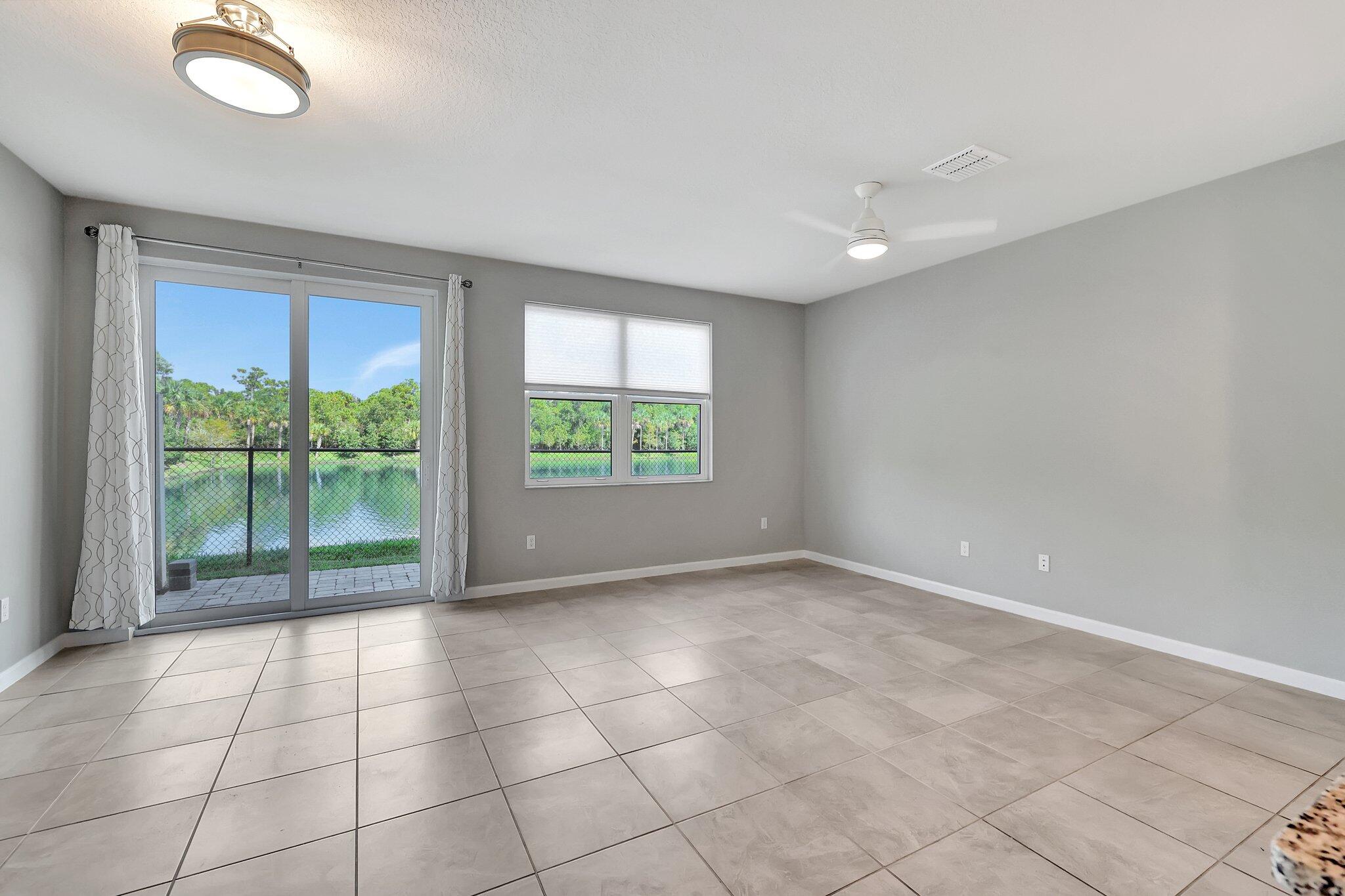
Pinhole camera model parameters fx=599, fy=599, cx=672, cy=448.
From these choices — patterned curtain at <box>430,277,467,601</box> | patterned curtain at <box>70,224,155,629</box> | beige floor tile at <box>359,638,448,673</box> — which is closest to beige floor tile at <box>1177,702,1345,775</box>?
beige floor tile at <box>359,638,448,673</box>

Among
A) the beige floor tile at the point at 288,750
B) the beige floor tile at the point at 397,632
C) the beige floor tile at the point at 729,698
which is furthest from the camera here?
the beige floor tile at the point at 397,632

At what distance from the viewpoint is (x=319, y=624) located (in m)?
4.05

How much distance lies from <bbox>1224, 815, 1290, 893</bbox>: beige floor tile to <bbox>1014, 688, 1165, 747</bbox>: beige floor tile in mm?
536

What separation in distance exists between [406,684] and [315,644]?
3.35 ft

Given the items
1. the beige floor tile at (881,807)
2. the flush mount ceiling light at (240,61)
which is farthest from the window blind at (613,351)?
the beige floor tile at (881,807)

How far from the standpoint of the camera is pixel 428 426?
4641mm

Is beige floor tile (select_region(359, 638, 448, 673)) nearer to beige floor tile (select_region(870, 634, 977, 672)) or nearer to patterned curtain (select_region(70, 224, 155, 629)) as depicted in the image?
patterned curtain (select_region(70, 224, 155, 629))

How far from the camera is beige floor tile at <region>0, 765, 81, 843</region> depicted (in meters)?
1.91

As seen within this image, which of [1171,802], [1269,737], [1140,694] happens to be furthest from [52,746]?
[1269,737]

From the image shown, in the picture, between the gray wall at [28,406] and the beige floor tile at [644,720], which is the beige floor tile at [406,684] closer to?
the beige floor tile at [644,720]

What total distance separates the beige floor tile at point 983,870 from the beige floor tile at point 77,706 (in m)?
3.33

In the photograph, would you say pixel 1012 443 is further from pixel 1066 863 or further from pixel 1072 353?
pixel 1066 863

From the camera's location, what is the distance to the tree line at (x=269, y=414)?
3.95m

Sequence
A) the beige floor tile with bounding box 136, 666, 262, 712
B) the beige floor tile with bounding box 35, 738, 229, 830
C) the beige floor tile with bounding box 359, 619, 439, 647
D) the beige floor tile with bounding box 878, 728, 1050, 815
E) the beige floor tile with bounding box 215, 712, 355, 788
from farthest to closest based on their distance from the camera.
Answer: the beige floor tile with bounding box 359, 619, 439, 647 → the beige floor tile with bounding box 136, 666, 262, 712 → the beige floor tile with bounding box 215, 712, 355, 788 → the beige floor tile with bounding box 878, 728, 1050, 815 → the beige floor tile with bounding box 35, 738, 229, 830
